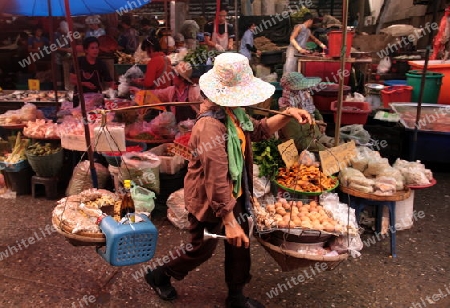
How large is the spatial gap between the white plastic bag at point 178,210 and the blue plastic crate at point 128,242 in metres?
1.66

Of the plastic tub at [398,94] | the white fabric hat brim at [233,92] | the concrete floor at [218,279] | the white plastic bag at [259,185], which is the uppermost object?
the white fabric hat brim at [233,92]

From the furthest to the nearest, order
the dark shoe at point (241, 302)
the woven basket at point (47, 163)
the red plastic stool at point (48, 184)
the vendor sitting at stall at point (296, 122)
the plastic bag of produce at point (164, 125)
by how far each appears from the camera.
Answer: the plastic bag of produce at point (164, 125) → the red plastic stool at point (48, 184) → the woven basket at point (47, 163) → the vendor sitting at stall at point (296, 122) → the dark shoe at point (241, 302)

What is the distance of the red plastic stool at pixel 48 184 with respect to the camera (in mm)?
5301

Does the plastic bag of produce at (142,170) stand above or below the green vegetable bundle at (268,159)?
below

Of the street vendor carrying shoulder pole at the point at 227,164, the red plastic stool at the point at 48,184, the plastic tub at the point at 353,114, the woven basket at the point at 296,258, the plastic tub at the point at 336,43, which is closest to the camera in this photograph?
the street vendor carrying shoulder pole at the point at 227,164

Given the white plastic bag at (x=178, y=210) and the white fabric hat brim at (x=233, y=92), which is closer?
the white fabric hat brim at (x=233, y=92)

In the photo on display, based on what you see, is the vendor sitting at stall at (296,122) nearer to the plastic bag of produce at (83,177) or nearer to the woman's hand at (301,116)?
the woman's hand at (301,116)

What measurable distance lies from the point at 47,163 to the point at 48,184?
0.96ft

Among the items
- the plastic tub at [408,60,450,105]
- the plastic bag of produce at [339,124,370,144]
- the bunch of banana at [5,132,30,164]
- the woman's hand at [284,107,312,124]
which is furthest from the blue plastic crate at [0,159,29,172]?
the plastic tub at [408,60,450,105]

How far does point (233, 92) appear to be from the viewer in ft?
8.65

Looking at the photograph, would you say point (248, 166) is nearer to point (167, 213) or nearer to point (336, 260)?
point (336, 260)

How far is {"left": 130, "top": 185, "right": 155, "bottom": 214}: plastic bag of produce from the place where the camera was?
4211mm

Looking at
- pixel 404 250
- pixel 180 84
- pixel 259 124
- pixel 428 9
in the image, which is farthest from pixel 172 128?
pixel 428 9

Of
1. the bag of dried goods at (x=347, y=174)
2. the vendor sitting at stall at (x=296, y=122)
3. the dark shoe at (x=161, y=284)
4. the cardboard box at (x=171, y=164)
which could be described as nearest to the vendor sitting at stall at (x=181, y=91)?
the cardboard box at (x=171, y=164)
